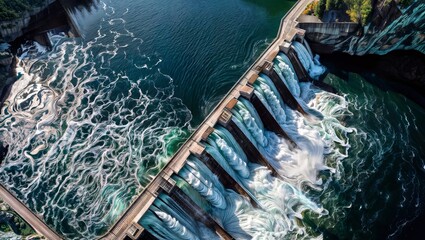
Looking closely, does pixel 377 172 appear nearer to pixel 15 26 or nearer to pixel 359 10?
pixel 359 10

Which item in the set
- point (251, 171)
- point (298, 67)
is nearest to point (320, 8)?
point (298, 67)

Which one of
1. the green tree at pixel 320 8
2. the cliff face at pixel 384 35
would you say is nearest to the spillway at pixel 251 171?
the cliff face at pixel 384 35

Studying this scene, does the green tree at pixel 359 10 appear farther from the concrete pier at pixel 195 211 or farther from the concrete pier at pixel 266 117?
the concrete pier at pixel 195 211

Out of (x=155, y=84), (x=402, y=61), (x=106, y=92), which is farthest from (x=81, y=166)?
(x=402, y=61)

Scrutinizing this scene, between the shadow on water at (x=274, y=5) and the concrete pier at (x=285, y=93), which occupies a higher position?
the shadow on water at (x=274, y=5)

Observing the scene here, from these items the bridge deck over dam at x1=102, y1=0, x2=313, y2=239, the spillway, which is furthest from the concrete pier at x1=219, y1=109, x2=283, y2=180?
the bridge deck over dam at x1=102, y1=0, x2=313, y2=239
